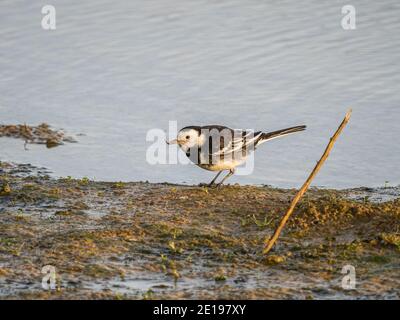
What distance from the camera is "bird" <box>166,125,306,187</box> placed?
995 centimetres

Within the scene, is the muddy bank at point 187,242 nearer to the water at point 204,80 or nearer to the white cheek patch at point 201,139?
the white cheek patch at point 201,139

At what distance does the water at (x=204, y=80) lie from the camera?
11.5 meters

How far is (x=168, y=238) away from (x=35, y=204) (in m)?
1.81

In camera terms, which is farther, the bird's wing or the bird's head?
the bird's head

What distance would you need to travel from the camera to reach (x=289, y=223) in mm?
8383

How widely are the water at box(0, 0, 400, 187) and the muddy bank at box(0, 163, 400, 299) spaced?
5.12 ft

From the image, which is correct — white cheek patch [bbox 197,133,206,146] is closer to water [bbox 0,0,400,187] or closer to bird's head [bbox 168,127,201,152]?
bird's head [bbox 168,127,201,152]

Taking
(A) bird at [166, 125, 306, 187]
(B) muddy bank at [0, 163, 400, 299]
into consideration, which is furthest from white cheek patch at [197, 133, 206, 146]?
(B) muddy bank at [0, 163, 400, 299]

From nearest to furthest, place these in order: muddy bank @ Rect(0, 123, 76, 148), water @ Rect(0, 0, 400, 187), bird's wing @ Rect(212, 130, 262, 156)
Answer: bird's wing @ Rect(212, 130, 262, 156) < water @ Rect(0, 0, 400, 187) < muddy bank @ Rect(0, 123, 76, 148)

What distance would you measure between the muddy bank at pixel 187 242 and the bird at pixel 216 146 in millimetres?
359

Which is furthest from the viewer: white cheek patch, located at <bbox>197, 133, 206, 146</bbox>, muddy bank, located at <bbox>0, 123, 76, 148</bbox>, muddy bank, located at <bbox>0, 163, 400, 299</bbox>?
muddy bank, located at <bbox>0, 123, 76, 148</bbox>

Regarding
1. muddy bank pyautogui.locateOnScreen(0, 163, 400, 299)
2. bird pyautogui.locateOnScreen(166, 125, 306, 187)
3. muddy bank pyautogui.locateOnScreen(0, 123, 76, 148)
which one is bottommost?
muddy bank pyautogui.locateOnScreen(0, 163, 400, 299)

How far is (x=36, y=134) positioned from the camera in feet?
40.1

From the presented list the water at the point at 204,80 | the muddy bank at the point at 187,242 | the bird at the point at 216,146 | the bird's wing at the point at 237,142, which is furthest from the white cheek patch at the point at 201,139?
the water at the point at 204,80
